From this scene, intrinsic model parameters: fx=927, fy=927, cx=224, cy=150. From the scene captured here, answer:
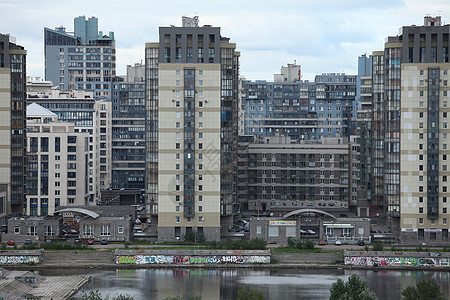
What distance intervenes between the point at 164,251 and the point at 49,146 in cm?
4933

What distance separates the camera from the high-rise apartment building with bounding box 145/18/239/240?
13075cm

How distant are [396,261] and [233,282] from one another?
25058 millimetres

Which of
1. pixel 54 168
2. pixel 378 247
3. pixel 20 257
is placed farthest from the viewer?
pixel 54 168

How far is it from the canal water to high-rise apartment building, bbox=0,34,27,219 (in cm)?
2559

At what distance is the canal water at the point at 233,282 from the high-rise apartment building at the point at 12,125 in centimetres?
2559

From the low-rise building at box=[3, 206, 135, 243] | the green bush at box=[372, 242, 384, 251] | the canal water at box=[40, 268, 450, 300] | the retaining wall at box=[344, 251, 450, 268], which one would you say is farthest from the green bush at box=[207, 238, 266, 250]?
the green bush at box=[372, 242, 384, 251]

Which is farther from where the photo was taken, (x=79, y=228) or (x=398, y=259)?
(x=79, y=228)

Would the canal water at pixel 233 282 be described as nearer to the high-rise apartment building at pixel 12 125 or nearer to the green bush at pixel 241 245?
the green bush at pixel 241 245

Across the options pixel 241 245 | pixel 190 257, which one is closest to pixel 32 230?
pixel 190 257

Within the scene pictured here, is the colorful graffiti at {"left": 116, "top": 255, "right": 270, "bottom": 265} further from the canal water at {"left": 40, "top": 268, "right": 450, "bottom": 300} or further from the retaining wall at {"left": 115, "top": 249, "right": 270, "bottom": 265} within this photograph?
the canal water at {"left": 40, "top": 268, "right": 450, "bottom": 300}

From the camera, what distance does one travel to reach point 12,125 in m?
141

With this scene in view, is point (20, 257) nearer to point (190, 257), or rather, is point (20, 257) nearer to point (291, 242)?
point (190, 257)

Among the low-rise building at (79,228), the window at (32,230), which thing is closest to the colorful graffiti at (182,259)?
the low-rise building at (79,228)

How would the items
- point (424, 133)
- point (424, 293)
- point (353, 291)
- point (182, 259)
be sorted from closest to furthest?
point (424, 293) → point (353, 291) → point (182, 259) → point (424, 133)
